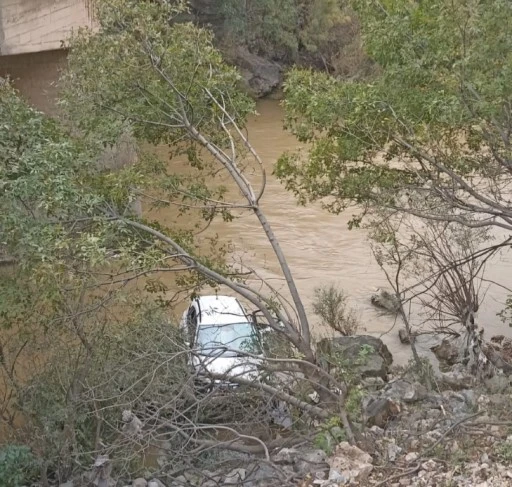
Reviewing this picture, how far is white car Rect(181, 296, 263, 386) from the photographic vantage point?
895 cm

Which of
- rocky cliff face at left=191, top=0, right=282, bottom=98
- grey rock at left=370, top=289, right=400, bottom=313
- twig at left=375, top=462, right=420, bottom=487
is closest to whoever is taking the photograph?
twig at left=375, top=462, right=420, bottom=487

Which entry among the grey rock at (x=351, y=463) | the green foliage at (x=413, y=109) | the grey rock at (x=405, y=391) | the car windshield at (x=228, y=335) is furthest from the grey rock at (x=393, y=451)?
the green foliage at (x=413, y=109)

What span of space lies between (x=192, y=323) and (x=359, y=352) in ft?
9.02

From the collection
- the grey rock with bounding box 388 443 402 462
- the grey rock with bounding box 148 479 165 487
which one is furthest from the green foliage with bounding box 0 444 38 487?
the grey rock with bounding box 388 443 402 462

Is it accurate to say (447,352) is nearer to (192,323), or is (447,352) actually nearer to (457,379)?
(457,379)

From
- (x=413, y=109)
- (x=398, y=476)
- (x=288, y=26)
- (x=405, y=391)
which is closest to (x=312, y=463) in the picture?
(x=398, y=476)

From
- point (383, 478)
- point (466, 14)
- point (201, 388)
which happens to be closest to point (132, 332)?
point (201, 388)

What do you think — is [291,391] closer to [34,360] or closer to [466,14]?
[34,360]

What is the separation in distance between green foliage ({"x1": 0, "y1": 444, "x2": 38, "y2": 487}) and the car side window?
8.10 ft

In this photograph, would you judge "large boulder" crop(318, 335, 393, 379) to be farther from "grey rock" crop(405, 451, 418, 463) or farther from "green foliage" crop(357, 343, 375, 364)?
"grey rock" crop(405, 451, 418, 463)

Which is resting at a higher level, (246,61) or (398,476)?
(246,61)

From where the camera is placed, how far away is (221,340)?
11773mm

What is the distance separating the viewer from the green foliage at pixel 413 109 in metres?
8.99

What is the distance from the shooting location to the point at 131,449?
8.84 metres
